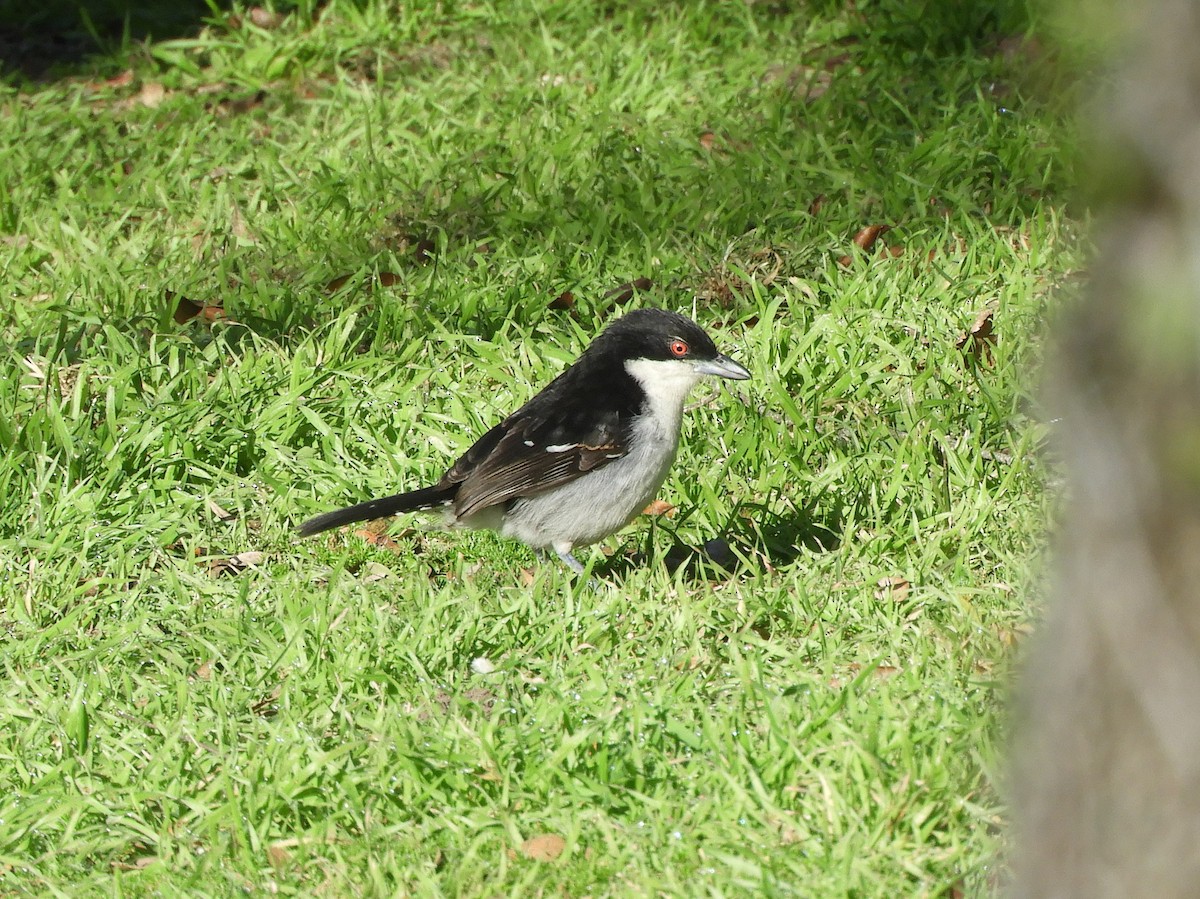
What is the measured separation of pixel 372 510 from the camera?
549 centimetres

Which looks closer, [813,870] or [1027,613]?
[813,870]

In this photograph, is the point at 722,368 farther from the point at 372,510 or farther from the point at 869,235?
A: the point at 869,235

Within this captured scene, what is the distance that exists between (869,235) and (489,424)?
2.32m

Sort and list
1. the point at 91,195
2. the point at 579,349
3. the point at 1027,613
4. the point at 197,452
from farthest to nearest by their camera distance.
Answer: the point at 91,195 < the point at 579,349 < the point at 197,452 < the point at 1027,613

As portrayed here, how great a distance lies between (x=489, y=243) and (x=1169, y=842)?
6112 millimetres

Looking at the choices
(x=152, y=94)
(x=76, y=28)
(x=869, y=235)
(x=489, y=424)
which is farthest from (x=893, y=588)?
(x=76, y=28)

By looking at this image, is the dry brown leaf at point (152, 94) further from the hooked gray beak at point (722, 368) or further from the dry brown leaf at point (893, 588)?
the dry brown leaf at point (893, 588)

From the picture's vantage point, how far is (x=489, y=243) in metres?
7.95

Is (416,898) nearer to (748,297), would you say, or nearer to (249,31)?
(748,297)

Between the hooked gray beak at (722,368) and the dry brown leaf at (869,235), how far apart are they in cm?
194

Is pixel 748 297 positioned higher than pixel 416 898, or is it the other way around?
pixel 748 297

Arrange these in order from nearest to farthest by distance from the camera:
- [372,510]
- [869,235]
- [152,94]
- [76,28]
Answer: [372,510] < [869,235] < [152,94] < [76,28]

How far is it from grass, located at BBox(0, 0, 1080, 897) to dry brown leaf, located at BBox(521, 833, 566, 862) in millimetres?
41

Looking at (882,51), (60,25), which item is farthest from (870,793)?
(60,25)
